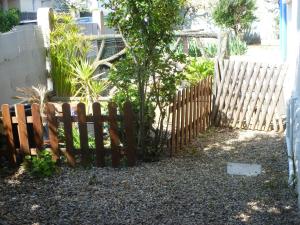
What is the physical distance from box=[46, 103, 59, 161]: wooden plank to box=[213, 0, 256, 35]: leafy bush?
16.7 m

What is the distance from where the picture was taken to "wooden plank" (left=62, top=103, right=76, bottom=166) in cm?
512

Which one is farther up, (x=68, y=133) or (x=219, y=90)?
(x=219, y=90)

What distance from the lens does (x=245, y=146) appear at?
637 cm

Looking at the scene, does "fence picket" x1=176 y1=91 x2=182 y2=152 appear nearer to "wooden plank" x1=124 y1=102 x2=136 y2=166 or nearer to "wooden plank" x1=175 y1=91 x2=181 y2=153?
"wooden plank" x1=175 y1=91 x2=181 y2=153

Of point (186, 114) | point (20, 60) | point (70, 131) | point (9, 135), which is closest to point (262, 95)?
point (186, 114)

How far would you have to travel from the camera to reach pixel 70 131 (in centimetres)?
519

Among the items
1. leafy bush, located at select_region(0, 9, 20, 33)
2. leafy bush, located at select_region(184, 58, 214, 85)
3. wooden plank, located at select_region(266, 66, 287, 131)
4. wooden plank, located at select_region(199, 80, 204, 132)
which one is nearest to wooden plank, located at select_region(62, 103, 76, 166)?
wooden plank, located at select_region(199, 80, 204, 132)

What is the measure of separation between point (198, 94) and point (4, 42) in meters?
3.84

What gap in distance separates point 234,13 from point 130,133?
669 inches

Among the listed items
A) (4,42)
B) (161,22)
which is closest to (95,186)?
(161,22)

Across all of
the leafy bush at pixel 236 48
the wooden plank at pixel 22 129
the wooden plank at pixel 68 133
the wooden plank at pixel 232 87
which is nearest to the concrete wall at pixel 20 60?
the wooden plank at pixel 22 129

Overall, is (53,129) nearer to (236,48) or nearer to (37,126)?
(37,126)

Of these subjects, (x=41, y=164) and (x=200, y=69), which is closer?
(x=41, y=164)

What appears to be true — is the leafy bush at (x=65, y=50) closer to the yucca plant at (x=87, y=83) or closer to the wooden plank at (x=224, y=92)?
the yucca plant at (x=87, y=83)
